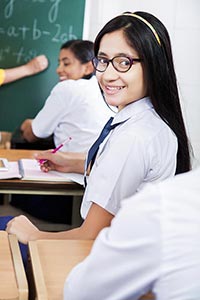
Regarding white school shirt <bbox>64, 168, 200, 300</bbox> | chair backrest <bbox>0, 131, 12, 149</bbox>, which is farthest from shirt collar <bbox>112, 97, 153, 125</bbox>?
chair backrest <bbox>0, 131, 12, 149</bbox>

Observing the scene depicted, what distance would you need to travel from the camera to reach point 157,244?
862 mm

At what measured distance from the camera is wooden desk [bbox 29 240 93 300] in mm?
1304

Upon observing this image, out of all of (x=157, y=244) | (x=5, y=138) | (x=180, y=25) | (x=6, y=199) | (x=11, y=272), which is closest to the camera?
(x=157, y=244)

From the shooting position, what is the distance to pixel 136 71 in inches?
70.5

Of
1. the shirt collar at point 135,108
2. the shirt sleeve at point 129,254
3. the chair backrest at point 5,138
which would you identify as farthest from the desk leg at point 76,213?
the shirt sleeve at point 129,254

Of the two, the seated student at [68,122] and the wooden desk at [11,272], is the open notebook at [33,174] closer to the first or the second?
the seated student at [68,122]

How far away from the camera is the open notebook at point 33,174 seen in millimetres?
2483

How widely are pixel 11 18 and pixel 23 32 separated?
4.8 inches

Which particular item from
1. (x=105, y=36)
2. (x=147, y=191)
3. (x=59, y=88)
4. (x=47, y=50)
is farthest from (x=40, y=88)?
(x=147, y=191)

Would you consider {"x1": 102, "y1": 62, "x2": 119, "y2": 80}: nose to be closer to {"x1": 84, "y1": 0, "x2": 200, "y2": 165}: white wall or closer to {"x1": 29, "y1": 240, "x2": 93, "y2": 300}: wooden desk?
→ {"x1": 29, "y1": 240, "x2": 93, "y2": 300}: wooden desk

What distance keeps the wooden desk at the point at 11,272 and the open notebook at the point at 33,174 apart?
838 millimetres

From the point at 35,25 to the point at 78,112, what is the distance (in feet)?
3.22

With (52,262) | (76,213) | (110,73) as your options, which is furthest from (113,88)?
(76,213)

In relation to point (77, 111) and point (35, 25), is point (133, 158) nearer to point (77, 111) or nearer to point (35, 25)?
point (77, 111)
